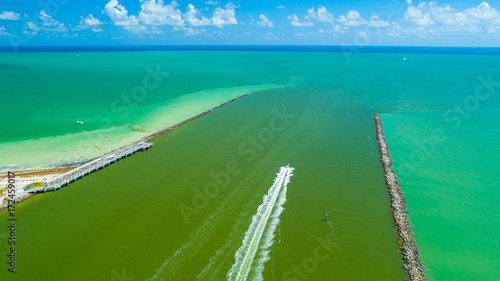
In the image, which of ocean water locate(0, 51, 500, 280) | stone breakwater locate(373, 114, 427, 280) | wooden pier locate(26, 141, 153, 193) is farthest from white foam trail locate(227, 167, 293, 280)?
wooden pier locate(26, 141, 153, 193)

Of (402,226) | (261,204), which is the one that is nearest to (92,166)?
(261,204)

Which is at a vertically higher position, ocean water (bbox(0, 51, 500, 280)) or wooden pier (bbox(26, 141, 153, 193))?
wooden pier (bbox(26, 141, 153, 193))

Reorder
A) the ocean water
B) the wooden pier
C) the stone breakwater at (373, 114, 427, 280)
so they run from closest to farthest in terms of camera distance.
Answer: the stone breakwater at (373, 114, 427, 280) → the ocean water → the wooden pier

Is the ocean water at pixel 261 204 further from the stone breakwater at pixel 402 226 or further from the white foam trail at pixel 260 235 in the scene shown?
the stone breakwater at pixel 402 226

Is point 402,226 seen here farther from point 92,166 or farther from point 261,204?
point 92,166

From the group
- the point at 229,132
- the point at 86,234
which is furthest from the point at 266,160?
the point at 86,234

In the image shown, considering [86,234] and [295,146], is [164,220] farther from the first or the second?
[295,146]

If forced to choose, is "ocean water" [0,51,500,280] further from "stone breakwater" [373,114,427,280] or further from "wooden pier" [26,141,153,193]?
"wooden pier" [26,141,153,193]
